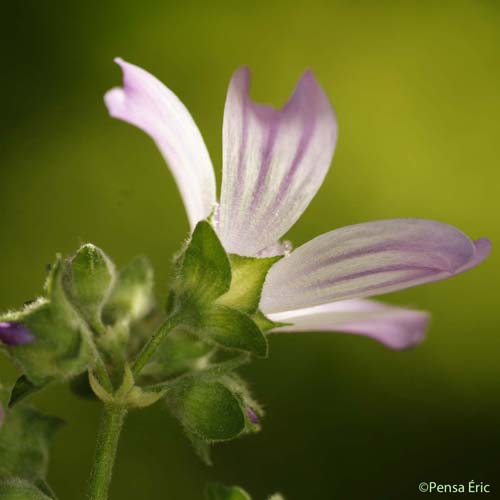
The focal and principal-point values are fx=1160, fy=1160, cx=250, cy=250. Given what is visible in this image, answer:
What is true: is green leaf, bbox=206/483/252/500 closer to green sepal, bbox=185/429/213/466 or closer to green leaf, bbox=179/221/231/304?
green sepal, bbox=185/429/213/466

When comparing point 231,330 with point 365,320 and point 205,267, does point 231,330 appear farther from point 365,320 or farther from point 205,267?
point 365,320

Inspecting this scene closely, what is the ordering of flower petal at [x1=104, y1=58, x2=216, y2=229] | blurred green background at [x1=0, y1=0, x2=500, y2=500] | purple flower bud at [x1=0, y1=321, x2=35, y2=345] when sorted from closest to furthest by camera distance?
1. purple flower bud at [x1=0, y1=321, x2=35, y2=345]
2. flower petal at [x1=104, y1=58, x2=216, y2=229]
3. blurred green background at [x1=0, y1=0, x2=500, y2=500]

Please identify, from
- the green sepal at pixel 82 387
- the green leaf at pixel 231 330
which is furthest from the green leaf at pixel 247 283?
the green sepal at pixel 82 387

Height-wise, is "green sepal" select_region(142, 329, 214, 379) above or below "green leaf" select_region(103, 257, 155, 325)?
below

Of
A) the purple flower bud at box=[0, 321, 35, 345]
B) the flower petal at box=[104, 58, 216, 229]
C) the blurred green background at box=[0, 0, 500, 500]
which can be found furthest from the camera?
the blurred green background at box=[0, 0, 500, 500]

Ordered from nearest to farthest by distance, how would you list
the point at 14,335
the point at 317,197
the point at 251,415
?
the point at 14,335, the point at 251,415, the point at 317,197

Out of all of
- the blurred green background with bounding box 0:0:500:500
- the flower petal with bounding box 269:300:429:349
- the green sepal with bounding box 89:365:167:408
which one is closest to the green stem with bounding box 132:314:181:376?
the green sepal with bounding box 89:365:167:408

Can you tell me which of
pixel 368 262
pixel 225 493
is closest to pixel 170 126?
pixel 368 262
